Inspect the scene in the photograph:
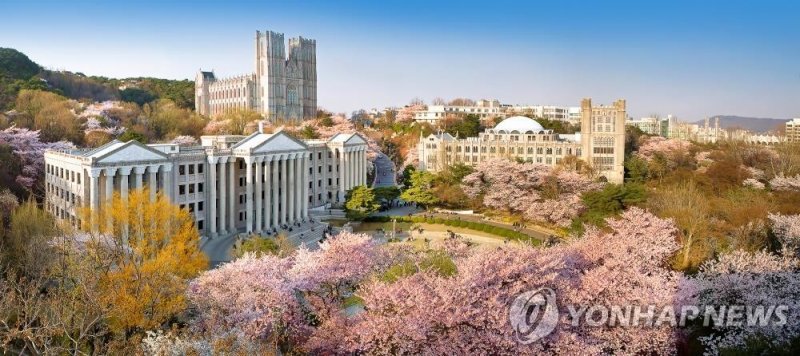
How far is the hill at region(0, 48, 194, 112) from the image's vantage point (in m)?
62.9

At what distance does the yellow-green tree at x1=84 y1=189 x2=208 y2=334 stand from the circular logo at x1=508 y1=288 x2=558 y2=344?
10.4m

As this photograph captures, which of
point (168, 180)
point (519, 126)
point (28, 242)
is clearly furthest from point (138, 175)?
point (519, 126)

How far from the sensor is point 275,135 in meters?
44.2

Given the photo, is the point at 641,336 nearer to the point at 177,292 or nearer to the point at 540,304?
the point at 540,304

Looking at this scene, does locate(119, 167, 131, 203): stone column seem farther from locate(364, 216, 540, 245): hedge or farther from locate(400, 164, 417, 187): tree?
locate(400, 164, 417, 187): tree

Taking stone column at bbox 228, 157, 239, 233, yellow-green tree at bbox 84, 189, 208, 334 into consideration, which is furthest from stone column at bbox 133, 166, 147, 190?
stone column at bbox 228, 157, 239, 233

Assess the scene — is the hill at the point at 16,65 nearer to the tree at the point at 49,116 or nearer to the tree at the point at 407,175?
the tree at the point at 49,116

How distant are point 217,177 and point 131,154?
307 inches

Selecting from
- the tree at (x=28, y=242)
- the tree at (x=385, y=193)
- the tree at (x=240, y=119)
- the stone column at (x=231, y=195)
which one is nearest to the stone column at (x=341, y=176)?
the tree at (x=385, y=193)

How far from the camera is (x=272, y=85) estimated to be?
291 ft

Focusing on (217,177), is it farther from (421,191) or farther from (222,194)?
(421,191)

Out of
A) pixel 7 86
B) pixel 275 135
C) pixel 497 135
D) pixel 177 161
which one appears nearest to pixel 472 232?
pixel 275 135

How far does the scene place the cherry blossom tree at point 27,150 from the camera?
127ft

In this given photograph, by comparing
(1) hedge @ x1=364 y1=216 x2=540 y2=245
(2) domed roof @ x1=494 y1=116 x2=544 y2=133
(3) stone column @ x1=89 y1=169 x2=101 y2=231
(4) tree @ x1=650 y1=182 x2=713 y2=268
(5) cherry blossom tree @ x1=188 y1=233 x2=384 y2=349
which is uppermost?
(2) domed roof @ x1=494 y1=116 x2=544 y2=133
